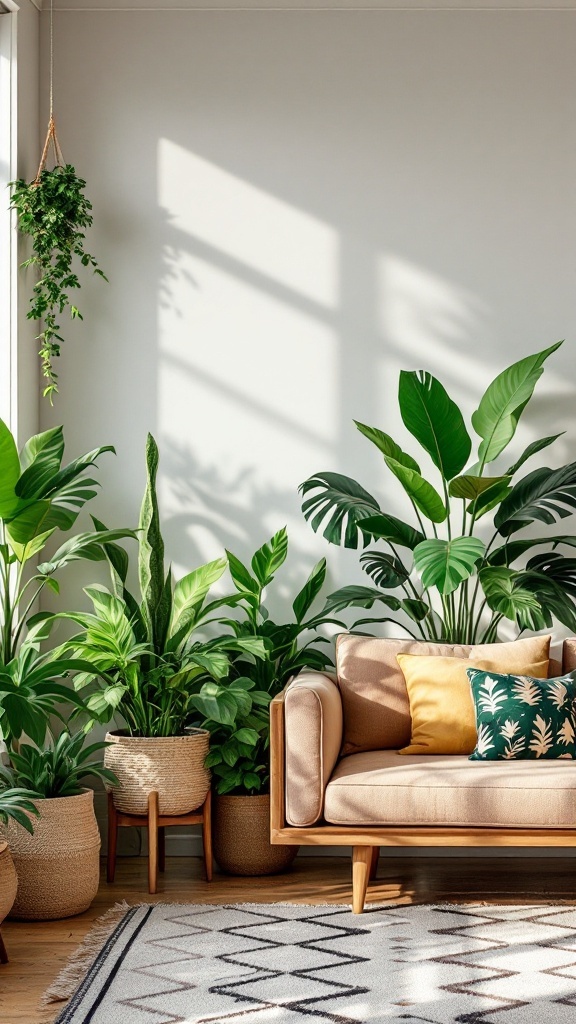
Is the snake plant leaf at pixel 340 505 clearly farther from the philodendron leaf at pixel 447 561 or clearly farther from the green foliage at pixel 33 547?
the green foliage at pixel 33 547

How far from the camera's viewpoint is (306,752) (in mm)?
2928

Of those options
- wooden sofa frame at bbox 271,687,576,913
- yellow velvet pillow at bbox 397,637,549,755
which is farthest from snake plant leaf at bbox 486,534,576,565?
wooden sofa frame at bbox 271,687,576,913

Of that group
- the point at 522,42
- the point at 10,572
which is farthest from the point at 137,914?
the point at 522,42

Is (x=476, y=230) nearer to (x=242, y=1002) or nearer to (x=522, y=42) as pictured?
(x=522, y=42)

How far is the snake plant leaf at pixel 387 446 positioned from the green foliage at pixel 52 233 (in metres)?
1.16

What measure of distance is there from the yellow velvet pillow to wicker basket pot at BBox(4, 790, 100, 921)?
1.05 m

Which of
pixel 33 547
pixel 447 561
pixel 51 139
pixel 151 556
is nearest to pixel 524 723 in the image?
pixel 447 561

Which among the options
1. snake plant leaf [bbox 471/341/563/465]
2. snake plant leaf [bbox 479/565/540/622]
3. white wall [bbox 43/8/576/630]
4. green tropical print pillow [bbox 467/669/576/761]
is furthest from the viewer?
white wall [bbox 43/8/576/630]

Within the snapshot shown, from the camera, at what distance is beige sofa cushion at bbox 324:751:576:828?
112 inches

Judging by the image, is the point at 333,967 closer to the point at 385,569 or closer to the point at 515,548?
the point at 385,569

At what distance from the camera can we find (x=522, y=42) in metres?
3.96

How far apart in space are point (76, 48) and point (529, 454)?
2.33m

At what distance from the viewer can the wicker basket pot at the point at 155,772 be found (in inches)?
130

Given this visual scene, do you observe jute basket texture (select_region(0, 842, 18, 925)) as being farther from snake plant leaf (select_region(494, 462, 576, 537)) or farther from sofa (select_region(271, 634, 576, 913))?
snake plant leaf (select_region(494, 462, 576, 537))
